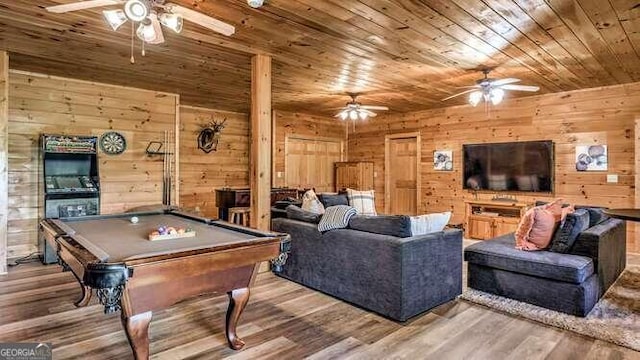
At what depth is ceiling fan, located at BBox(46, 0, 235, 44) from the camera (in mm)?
2215

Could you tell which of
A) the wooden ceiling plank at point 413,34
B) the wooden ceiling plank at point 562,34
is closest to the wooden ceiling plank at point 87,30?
the wooden ceiling plank at point 413,34

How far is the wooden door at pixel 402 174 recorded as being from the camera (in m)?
7.81

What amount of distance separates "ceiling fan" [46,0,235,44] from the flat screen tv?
213 inches

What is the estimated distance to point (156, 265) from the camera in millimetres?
1903

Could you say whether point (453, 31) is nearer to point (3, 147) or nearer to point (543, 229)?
point (543, 229)

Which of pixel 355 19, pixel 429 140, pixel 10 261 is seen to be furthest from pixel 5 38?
pixel 429 140

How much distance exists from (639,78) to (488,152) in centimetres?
225

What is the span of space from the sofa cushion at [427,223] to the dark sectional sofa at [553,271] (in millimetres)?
651

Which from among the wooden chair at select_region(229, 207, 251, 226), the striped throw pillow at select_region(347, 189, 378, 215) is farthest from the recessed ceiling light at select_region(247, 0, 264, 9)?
the wooden chair at select_region(229, 207, 251, 226)

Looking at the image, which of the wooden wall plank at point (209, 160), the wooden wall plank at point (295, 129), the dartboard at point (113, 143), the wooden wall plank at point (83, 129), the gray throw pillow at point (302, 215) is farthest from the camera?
the wooden wall plank at point (295, 129)

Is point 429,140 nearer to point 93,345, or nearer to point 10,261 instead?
point 93,345

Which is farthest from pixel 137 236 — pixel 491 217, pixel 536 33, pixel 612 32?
pixel 491 217

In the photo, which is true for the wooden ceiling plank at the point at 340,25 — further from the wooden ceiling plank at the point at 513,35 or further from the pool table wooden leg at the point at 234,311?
the pool table wooden leg at the point at 234,311

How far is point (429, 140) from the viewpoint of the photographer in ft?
24.4
